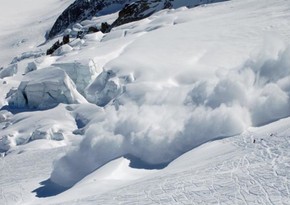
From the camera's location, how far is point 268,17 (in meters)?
29.6

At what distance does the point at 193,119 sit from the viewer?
56.9ft

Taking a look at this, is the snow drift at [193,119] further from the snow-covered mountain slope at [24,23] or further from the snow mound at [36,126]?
the snow-covered mountain slope at [24,23]

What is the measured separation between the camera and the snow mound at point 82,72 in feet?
89.2

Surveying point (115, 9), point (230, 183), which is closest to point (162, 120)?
point (230, 183)

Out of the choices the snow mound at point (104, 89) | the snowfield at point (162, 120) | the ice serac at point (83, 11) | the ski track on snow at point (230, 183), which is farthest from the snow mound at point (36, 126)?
the ice serac at point (83, 11)

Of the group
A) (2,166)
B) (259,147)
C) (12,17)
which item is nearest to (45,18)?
(12,17)

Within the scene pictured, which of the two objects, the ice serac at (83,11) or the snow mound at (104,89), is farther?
the ice serac at (83,11)

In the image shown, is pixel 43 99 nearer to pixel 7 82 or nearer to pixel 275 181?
pixel 7 82

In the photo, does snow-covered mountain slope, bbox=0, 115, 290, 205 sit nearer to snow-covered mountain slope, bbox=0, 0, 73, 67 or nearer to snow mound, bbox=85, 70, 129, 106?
snow mound, bbox=85, 70, 129, 106

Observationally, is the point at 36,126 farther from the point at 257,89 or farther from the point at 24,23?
the point at 24,23

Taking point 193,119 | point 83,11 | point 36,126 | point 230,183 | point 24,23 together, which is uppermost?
point 230,183

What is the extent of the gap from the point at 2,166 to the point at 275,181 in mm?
13196

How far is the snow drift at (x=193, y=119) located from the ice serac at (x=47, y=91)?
22.9ft

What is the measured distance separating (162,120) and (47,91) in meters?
9.98
